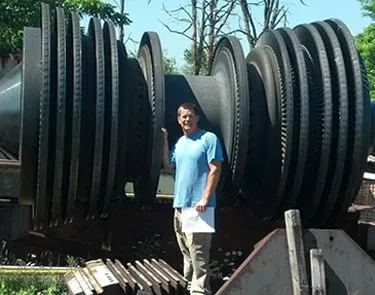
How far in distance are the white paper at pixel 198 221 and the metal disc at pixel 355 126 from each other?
1.39 m

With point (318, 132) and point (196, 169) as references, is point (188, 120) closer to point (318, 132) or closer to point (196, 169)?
point (196, 169)

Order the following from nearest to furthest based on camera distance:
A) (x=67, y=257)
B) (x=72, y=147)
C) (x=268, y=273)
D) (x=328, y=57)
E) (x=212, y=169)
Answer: (x=268, y=273), (x=212, y=169), (x=72, y=147), (x=328, y=57), (x=67, y=257)

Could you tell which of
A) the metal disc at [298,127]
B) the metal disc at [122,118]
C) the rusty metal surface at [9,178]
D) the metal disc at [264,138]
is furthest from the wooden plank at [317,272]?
the rusty metal surface at [9,178]

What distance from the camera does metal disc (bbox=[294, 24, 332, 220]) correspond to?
5652 millimetres

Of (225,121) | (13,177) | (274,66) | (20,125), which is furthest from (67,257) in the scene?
(274,66)

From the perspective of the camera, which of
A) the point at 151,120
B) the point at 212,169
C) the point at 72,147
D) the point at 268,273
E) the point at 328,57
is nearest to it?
the point at 268,273

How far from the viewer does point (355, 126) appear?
18.6 feet

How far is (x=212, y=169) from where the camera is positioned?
4.87 meters

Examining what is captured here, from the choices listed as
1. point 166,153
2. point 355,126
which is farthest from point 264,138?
point 166,153

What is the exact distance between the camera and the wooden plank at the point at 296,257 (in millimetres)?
4145

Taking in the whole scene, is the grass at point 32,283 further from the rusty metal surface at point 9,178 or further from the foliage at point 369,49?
the foliage at point 369,49

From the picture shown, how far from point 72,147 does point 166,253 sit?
144cm

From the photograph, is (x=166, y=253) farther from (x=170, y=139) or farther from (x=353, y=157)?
(x=353, y=157)

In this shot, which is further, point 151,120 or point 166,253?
point 166,253
